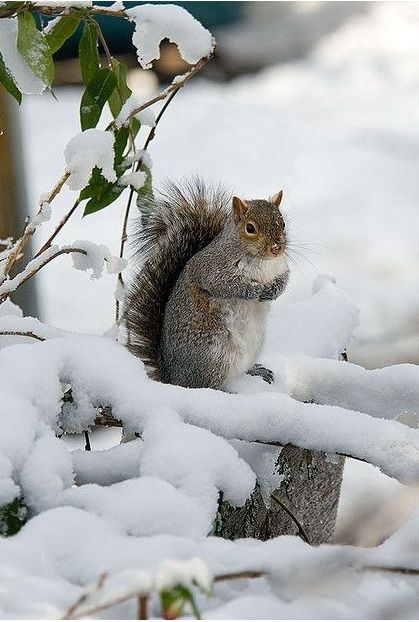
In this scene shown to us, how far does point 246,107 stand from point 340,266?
0.82 meters

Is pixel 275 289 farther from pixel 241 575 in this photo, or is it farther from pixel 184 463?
pixel 241 575

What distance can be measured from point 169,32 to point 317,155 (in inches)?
101

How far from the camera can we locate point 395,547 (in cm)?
53

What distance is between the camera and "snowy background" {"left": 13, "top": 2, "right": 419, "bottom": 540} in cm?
290

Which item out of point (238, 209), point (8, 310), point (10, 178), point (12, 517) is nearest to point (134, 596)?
point (12, 517)

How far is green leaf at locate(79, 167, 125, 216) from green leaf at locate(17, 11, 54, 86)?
0.11 m

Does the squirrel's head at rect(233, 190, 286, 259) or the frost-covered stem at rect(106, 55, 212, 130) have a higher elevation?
the frost-covered stem at rect(106, 55, 212, 130)

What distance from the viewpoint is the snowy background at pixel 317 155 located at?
2898 mm

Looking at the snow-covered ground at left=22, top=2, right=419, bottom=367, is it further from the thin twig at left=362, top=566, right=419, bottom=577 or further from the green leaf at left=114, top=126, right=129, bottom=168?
the thin twig at left=362, top=566, right=419, bottom=577

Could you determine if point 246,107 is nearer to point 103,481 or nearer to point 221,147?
point 221,147

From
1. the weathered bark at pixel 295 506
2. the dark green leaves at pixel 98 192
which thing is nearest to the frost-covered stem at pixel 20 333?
the dark green leaves at pixel 98 192

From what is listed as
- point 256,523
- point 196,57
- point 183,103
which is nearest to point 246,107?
point 183,103

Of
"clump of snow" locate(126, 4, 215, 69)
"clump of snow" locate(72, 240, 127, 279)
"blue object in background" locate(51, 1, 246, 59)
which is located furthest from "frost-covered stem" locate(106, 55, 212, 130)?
"blue object in background" locate(51, 1, 246, 59)

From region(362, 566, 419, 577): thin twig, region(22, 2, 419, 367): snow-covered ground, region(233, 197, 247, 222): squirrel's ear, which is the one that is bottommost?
region(22, 2, 419, 367): snow-covered ground
